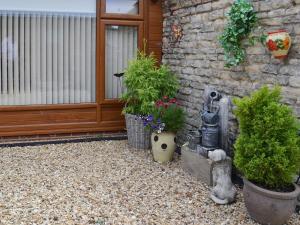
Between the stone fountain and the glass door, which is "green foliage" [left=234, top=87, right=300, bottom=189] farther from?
the glass door

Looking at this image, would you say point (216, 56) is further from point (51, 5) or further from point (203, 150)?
point (51, 5)

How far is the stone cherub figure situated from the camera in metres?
4.25

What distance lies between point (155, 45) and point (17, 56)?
2.26m

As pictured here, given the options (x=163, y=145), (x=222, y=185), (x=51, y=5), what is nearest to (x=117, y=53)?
(x=51, y=5)

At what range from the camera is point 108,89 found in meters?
7.08

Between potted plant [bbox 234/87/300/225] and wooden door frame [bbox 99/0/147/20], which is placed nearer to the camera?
potted plant [bbox 234/87/300/225]

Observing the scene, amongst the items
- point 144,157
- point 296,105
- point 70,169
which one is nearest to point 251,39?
point 296,105

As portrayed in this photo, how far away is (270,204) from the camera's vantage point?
11.7 ft

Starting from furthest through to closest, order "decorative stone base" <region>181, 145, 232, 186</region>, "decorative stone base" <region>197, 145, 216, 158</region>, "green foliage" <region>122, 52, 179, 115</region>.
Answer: "green foliage" <region>122, 52, 179, 115</region> < "decorative stone base" <region>197, 145, 216, 158</region> < "decorative stone base" <region>181, 145, 232, 186</region>

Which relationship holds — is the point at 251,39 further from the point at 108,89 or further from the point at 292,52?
the point at 108,89

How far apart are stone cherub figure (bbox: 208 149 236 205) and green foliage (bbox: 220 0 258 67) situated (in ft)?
3.70

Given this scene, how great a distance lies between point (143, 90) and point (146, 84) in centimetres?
12

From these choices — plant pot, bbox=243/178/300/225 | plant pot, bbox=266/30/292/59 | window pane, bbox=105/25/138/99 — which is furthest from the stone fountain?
window pane, bbox=105/25/138/99

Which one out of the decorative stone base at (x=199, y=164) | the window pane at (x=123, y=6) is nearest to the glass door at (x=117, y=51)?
the window pane at (x=123, y=6)
